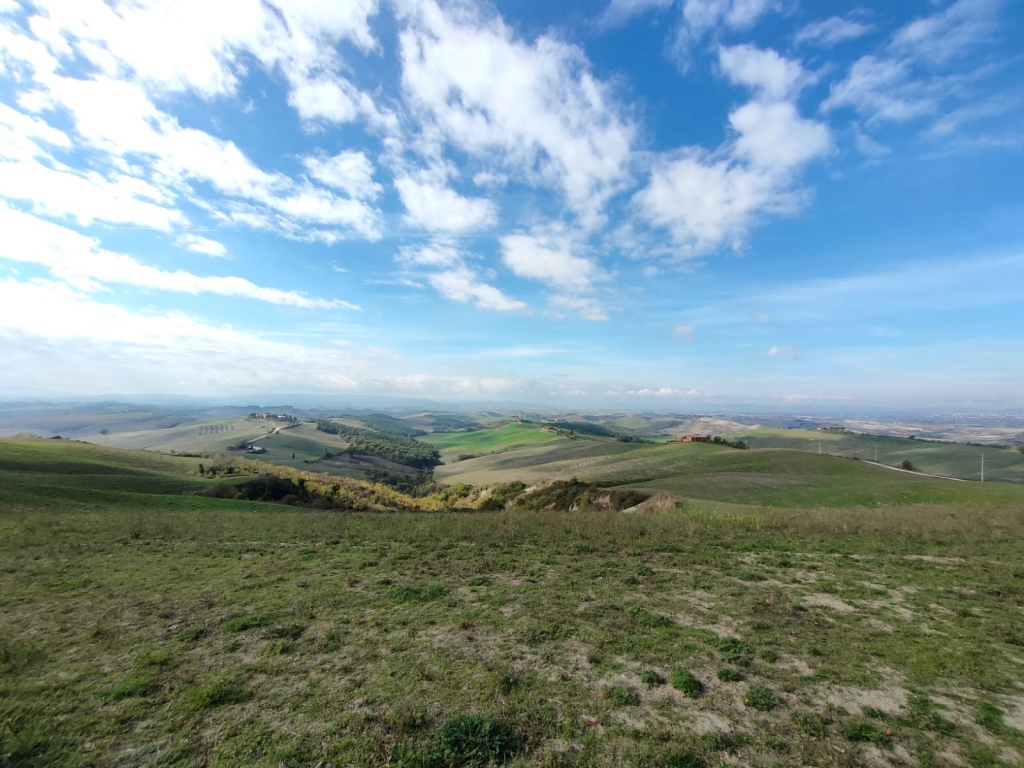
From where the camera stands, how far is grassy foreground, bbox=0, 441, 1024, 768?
545 centimetres

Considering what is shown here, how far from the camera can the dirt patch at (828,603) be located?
1038 cm

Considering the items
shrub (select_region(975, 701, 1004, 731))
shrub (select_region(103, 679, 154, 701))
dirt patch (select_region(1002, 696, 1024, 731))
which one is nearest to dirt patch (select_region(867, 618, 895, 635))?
dirt patch (select_region(1002, 696, 1024, 731))

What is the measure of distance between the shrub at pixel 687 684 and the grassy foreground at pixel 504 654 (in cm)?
13

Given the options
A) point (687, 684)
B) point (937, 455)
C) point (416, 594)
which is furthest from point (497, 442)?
point (687, 684)

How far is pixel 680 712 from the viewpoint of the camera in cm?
618

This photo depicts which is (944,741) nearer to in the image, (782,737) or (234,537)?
(782,737)

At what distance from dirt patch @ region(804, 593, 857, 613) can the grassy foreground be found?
0.09 metres

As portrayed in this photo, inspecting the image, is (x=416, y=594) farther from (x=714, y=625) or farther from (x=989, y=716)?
(x=989, y=716)

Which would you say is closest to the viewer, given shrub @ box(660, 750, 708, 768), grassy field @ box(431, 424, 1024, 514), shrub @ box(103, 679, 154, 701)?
shrub @ box(660, 750, 708, 768)

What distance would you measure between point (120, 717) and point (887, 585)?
679 inches

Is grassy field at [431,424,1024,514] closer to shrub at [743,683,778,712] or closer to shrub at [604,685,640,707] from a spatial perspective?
shrub at [743,683,778,712]

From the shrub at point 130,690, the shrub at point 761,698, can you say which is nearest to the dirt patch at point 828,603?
the shrub at point 761,698

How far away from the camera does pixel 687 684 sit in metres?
6.76

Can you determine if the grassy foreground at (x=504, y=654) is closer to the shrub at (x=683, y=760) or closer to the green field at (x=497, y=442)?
the shrub at (x=683, y=760)
